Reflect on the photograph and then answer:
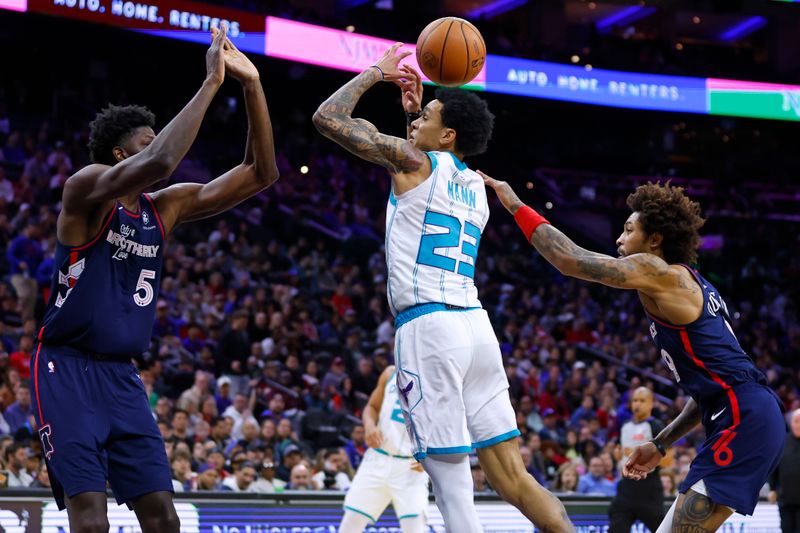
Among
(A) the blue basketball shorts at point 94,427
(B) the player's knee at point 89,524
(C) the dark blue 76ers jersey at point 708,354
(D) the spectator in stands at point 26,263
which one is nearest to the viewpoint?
(B) the player's knee at point 89,524

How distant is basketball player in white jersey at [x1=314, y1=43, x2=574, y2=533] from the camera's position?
15.0ft

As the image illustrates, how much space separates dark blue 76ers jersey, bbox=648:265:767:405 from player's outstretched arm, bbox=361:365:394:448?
3.96m

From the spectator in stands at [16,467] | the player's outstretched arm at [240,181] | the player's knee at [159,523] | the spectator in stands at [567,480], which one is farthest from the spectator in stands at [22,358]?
the player's knee at [159,523]

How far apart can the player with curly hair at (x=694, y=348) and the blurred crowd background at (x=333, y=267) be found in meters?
5.94

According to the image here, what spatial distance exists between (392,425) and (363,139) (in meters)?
4.45

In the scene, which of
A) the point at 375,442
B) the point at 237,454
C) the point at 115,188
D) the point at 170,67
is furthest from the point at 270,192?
the point at 115,188

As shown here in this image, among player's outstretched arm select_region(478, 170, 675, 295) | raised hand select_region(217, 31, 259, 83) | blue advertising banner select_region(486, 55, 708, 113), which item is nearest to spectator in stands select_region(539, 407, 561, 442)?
blue advertising banner select_region(486, 55, 708, 113)

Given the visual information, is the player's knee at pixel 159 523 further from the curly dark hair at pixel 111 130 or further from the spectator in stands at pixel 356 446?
the spectator in stands at pixel 356 446

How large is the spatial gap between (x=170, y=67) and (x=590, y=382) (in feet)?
34.2

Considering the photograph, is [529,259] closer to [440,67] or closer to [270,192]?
[270,192]

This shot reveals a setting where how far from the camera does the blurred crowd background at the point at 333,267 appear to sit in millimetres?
12438

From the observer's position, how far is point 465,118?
197 inches

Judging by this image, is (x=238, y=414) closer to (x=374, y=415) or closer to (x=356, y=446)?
(x=356, y=446)

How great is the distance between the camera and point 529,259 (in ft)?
74.3
